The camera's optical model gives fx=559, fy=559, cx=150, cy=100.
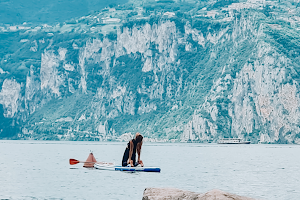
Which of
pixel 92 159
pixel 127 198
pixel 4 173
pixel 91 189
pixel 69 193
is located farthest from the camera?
pixel 92 159

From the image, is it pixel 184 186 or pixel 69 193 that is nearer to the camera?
pixel 69 193

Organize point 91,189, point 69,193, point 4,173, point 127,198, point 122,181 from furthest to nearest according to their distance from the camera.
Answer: point 4,173, point 122,181, point 91,189, point 69,193, point 127,198

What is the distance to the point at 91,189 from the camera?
187ft

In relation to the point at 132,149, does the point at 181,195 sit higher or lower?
lower

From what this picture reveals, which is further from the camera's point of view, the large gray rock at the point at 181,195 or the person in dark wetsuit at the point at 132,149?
the person in dark wetsuit at the point at 132,149

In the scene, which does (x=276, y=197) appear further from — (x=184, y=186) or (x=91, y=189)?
(x=91, y=189)

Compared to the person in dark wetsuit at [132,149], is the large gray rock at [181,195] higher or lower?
lower

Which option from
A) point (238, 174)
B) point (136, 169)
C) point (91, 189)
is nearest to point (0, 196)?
point (91, 189)

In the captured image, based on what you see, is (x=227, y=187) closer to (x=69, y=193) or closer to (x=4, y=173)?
(x=69, y=193)

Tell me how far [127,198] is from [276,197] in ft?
45.0

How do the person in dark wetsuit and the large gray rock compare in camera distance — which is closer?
the large gray rock

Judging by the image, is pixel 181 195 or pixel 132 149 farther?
pixel 132 149

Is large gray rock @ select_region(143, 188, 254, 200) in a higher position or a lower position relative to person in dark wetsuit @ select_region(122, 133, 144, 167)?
lower

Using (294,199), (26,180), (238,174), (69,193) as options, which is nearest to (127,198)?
(69,193)
